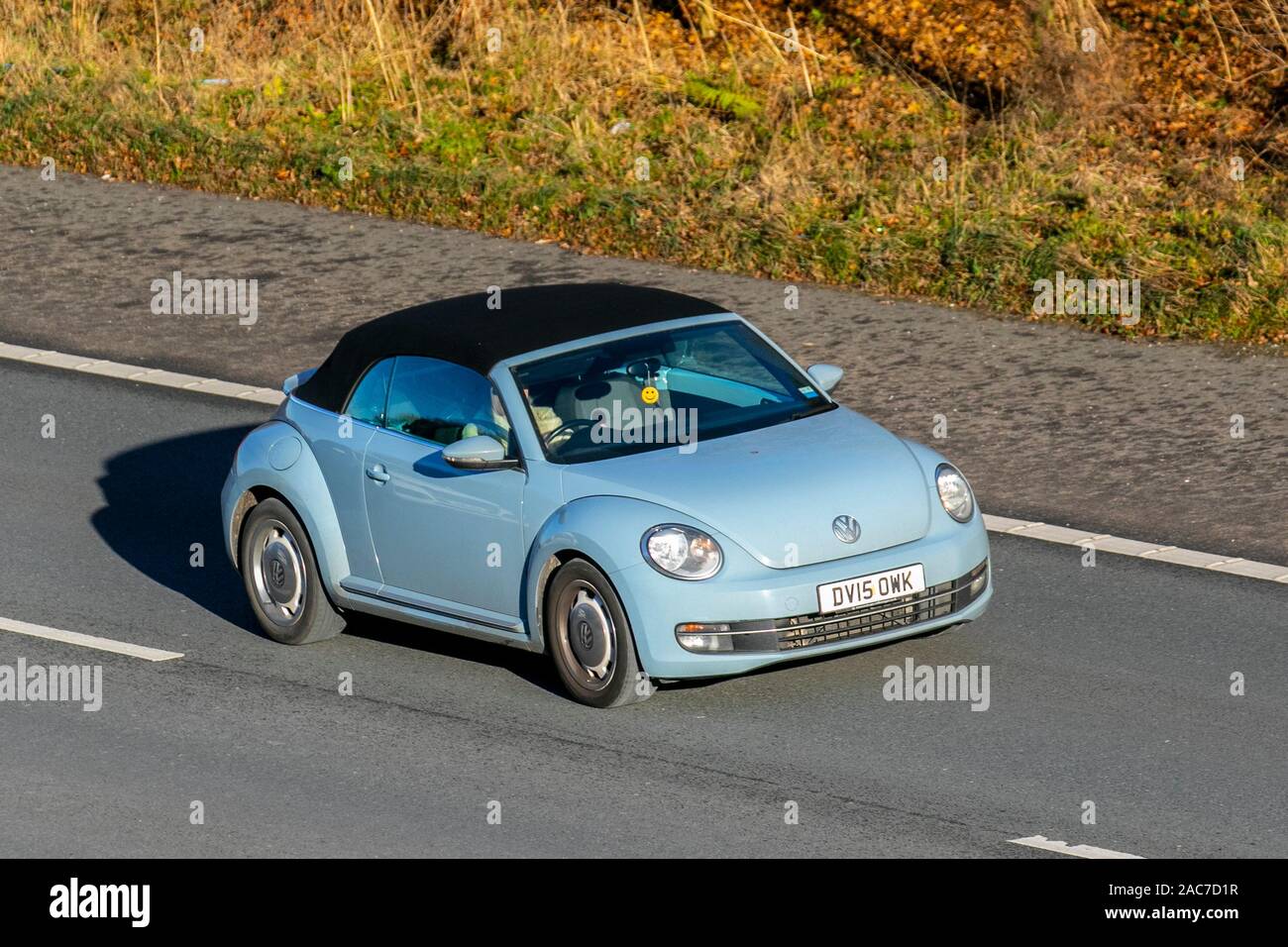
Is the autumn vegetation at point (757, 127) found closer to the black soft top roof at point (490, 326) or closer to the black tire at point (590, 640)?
the black soft top roof at point (490, 326)

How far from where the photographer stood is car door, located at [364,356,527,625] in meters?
9.66

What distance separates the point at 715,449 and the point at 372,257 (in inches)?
344

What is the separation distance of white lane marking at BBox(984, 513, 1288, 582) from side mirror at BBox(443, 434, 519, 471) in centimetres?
311

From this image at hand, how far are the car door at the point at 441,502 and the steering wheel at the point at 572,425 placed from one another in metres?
0.17

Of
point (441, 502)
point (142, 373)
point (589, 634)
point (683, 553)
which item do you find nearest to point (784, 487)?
point (683, 553)

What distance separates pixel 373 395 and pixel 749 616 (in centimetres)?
235

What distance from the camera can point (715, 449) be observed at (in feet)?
31.7

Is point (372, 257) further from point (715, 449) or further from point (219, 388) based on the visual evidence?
point (715, 449)

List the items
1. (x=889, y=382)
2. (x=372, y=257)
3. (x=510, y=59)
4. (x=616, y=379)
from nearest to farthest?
(x=616, y=379), (x=889, y=382), (x=372, y=257), (x=510, y=59)

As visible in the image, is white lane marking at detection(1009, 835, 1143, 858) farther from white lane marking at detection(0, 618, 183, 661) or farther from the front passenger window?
white lane marking at detection(0, 618, 183, 661)

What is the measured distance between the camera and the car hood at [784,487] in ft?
30.1
